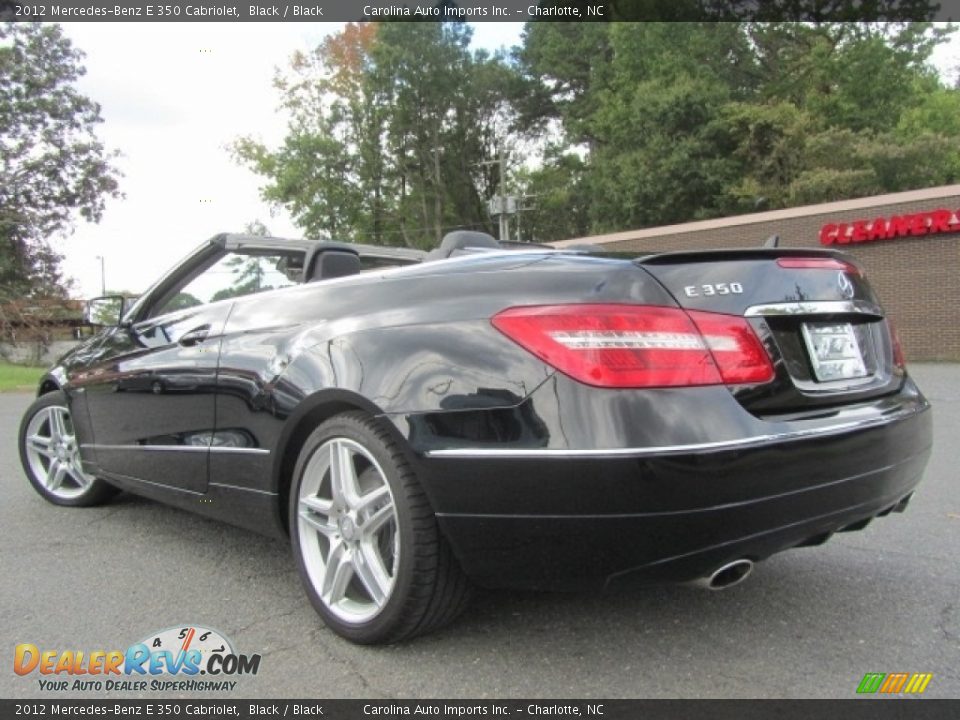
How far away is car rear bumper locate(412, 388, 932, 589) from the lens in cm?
197

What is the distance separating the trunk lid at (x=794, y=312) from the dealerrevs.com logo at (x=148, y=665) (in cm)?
177

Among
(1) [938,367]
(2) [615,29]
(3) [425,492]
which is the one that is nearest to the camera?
(3) [425,492]

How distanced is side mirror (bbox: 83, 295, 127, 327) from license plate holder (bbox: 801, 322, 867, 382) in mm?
3563

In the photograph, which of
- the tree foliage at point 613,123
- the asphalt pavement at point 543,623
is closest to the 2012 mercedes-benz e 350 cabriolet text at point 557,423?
the asphalt pavement at point 543,623

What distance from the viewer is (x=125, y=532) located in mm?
3936

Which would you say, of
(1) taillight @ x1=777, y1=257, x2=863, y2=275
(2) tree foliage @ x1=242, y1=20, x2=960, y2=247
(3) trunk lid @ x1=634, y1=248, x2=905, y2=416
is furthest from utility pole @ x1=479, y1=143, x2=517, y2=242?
(3) trunk lid @ x1=634, y1=248, x2=905, y2=416

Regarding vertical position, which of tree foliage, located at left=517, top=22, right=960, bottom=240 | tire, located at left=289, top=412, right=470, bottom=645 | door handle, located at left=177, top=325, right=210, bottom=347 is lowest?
tire, located at left=289, top=412, right=470, bottom=645

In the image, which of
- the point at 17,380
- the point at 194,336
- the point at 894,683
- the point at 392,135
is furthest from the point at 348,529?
the point at 392,135

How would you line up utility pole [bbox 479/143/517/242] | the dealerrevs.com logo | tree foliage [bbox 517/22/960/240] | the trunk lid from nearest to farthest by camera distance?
the trunk lid
the dealerrevs.com logo
tree foliage [bbox 517/22/960/240]
utility pole [bbox 479/143/517/242]

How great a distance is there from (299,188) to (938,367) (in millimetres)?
35970

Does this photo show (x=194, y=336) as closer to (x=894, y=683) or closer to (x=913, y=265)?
(x=894, y=683)

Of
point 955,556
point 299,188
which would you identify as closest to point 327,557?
point 955,556

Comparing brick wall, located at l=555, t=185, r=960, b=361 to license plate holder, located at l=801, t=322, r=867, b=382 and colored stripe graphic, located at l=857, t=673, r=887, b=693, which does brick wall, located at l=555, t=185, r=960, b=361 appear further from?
colored stripe graphic, located at l=857, t=673, r=887, b=693

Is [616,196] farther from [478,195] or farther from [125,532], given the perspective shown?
[125,532]
